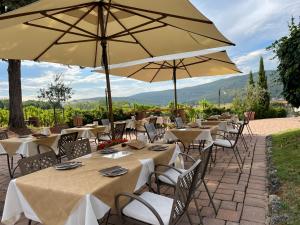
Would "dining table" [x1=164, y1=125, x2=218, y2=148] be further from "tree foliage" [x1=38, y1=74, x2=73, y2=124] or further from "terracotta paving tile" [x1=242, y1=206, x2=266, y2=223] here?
"tree foliage" [x1=38, y1=74, x2=73, y2=124]

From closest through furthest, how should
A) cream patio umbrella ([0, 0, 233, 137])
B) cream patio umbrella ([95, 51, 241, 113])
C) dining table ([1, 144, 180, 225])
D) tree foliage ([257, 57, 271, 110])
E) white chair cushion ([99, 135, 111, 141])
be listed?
dining table ([1, 144, 180, 225]) < cream patio umbrella ([0, 0, 233, 137]) < white chair cushion ([99, 135, 111, 141]) < cream patio umbrella ([95, 51, 241, 113]) < tree foliage ([257, 57, 271, 110])

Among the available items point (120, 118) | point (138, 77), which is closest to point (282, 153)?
point (138, 77)

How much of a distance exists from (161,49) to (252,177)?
2480mm

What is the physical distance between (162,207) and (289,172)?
3020 millimetres

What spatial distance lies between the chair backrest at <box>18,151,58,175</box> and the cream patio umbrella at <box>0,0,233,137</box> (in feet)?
3.38

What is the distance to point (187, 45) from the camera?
13.8 feet

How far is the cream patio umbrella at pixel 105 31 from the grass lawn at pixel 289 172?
6.45ft

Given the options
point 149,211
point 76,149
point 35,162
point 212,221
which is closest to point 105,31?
point 76,149

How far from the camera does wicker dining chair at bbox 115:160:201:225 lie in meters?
2.11

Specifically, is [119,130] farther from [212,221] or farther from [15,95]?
[15,95]

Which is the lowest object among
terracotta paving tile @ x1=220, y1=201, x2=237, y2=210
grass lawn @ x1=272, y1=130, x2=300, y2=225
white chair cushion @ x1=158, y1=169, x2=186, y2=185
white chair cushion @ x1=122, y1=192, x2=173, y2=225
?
terracotta paving tile @ x1=220, y1=201, x2=237, y2=210

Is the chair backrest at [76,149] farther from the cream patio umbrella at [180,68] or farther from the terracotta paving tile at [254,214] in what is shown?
the cream patio umbrella at [180,68]

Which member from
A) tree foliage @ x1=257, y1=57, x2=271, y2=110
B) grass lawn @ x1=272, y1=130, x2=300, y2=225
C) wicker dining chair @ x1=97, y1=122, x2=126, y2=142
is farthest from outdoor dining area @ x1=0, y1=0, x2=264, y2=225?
tree foliage @ x1=257, y1=57, x2=271, y2=110

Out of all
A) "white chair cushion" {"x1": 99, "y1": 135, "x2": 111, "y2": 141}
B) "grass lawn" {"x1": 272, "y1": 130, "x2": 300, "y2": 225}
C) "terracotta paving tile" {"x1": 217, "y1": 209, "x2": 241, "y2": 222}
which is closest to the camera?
"terracotta paving tile" {"x1": 217, "y1": 209, "x2": 241, "y2": 222}
